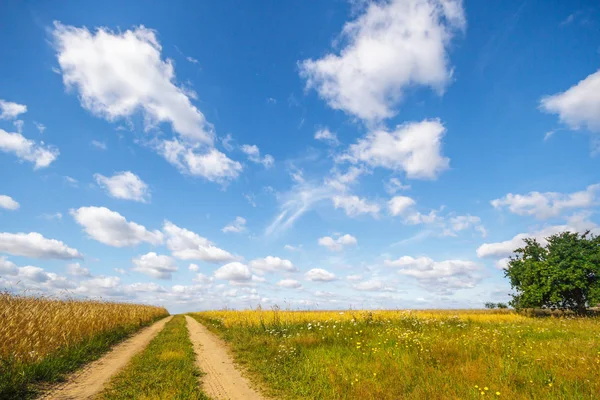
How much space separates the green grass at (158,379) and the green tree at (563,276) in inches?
1460

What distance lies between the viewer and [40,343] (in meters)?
11.7

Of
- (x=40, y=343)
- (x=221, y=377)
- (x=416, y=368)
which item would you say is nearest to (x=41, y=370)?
(x=40, y=343)

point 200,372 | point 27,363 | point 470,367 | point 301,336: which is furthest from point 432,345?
point 27,363

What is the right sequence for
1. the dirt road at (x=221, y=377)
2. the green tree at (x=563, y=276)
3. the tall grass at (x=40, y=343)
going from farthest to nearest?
the green tree at (x=563, y=276), the tall grass at (x=40, y=343), the dirt road at (x=221, y=377)

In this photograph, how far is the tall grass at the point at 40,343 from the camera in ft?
29.5

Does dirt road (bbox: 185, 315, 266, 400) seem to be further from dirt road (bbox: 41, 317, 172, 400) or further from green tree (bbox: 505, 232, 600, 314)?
green tree (bbox: 505, 232, 600, 314)

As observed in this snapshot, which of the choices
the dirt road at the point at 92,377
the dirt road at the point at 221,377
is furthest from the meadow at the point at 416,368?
the dirt road at the point at 92,377

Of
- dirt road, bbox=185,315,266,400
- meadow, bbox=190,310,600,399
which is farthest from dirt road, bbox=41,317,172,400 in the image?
meadow, bbox=190,310,600,399

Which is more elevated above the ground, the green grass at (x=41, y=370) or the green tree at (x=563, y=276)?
the green tree at (x=563, y=276)

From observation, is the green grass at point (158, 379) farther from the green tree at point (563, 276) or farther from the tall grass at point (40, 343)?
the green tree at point (563, 276)

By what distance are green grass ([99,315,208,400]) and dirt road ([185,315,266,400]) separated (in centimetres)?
34

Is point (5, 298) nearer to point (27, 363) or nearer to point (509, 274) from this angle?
point (27, 363)

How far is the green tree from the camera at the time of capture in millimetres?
31561

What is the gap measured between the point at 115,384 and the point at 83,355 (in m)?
5.31
